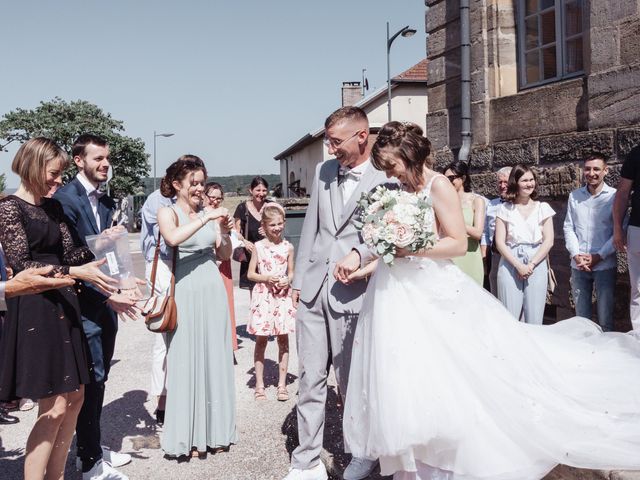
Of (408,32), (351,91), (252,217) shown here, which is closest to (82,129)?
(351,91)

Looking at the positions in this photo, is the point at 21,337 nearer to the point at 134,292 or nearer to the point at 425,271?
the point at 134,292

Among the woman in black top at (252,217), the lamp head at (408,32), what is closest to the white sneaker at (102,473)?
the woman in black top at (252,217)

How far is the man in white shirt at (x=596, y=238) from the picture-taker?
5711 mm

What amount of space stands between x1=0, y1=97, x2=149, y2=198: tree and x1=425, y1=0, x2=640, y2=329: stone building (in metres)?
44.2

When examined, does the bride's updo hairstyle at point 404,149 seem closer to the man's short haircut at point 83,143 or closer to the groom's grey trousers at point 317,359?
the groom's grey trousers at point 317,359

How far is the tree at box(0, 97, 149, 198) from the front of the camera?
49750mm

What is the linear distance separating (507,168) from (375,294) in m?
4.18

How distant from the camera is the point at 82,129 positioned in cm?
5109

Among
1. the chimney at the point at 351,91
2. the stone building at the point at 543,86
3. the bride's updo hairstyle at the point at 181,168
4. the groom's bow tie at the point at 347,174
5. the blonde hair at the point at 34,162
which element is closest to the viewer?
the blonde hair at the point at 34,162

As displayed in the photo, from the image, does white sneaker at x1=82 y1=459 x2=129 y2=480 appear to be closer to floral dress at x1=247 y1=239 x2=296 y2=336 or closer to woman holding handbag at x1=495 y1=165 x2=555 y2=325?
floral dress at x1=247 y1=239 x2=296 y2=336

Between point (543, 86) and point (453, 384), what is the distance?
528 centimetres

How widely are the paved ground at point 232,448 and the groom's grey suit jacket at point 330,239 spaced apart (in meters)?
1.23

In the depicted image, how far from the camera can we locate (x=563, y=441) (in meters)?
3.13

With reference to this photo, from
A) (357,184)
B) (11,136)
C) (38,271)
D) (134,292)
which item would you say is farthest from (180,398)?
Result: (11,136)
